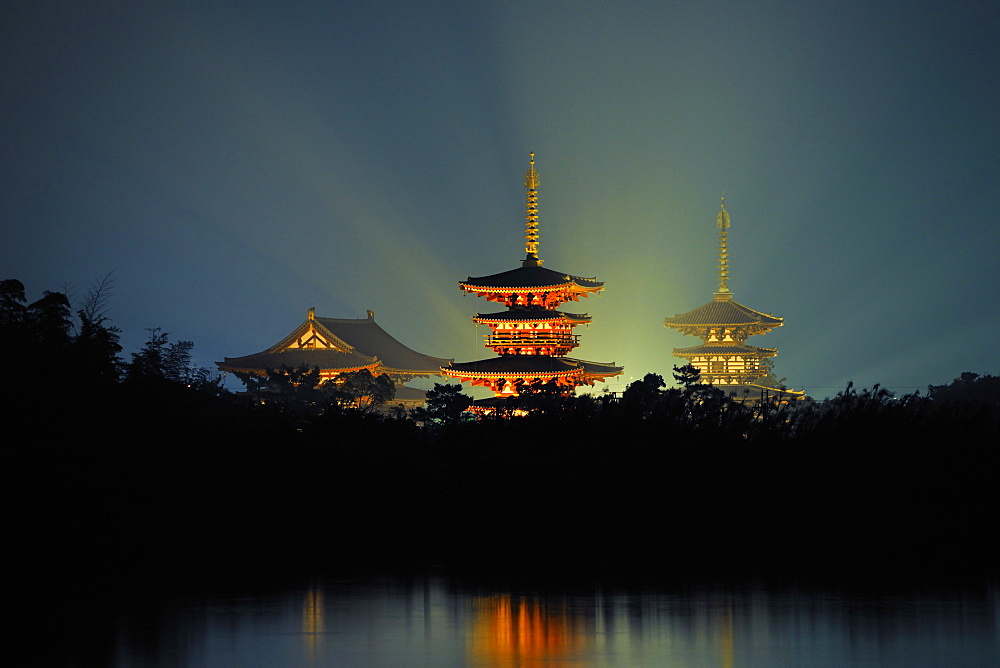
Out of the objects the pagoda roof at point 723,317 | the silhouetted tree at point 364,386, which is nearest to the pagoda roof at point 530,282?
the silhouetted tree at point 364,386

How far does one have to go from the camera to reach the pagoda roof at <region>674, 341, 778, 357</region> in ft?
258

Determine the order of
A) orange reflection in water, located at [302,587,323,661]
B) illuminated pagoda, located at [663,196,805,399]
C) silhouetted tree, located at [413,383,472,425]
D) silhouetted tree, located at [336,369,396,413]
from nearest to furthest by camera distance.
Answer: orange reflection in water, located at [302,587,323,661] < silhouetted tree, located at [413,383,472,425] < silhouetted tree, located at [336,369,396,413] < illuminated pagoda, located at [663,196,805,399]

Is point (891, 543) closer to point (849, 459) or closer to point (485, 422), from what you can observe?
point (849, 459)

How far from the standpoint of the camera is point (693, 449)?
1855 cm

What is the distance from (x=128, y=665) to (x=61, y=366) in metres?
8.01

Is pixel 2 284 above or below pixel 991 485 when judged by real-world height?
above

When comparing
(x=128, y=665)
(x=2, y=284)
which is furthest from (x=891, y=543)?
(x=2, y=284)

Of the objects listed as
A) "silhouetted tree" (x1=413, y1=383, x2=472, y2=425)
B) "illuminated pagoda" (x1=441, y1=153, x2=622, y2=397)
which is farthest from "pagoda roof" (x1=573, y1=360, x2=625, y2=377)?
"silhouetted tree" (x1=413, y1=383, x2=472, y2=425)

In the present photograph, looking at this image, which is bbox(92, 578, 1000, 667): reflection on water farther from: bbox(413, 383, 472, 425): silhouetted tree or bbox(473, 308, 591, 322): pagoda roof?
bbox(473, 308, 591, 322): pagoda roof

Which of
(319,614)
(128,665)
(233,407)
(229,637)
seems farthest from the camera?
(233,407)

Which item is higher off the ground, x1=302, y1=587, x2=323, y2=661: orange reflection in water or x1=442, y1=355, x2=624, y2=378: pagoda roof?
x1=442, y1=355, x2=624, y2=378: pagoda roof

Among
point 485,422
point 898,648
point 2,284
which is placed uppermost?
point 2,284

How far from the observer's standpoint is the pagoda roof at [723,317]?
3093 inches

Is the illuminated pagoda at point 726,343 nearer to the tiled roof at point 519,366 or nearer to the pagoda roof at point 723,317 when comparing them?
the pagoda roof at point 723,317
